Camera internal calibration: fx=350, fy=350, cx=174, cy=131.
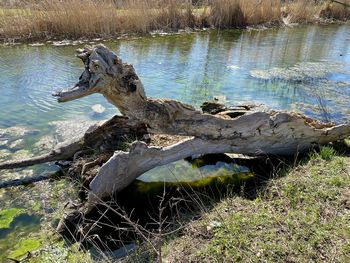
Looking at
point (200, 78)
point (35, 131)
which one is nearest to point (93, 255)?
point (35, 131)

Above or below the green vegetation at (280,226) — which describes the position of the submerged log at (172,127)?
above

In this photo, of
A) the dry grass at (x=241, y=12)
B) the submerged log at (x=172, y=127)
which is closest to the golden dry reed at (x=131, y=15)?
the dry grass at (x=241, y=12)

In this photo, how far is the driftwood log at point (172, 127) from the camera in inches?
125

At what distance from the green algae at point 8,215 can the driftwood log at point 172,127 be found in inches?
34.3

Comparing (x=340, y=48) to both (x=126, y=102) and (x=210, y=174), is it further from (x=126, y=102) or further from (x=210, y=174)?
(x=126, y=102)

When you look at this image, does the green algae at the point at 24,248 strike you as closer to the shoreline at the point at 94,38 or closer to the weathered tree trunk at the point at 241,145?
the weathered tree trunk at the point at 241,145

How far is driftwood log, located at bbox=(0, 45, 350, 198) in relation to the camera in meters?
3.17

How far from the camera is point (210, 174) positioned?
4.10 meters

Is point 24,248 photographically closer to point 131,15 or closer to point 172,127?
point 172,127

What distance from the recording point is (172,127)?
3689 mm

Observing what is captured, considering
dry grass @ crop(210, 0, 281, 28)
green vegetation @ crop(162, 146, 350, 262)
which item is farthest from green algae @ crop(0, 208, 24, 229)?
dry grass @ crop(210, 0, 281, 28)

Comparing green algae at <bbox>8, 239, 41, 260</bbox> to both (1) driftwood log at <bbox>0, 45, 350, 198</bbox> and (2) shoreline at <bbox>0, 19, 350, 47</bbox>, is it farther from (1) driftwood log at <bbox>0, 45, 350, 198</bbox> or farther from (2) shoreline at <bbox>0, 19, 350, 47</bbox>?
(2) shoreline at <bbox>0, 19, 350, 47</bbox>

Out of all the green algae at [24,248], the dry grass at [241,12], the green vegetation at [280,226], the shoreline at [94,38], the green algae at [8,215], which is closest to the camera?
the green vegetation at [280,226]

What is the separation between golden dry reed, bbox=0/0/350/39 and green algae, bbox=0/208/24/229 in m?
7.88
